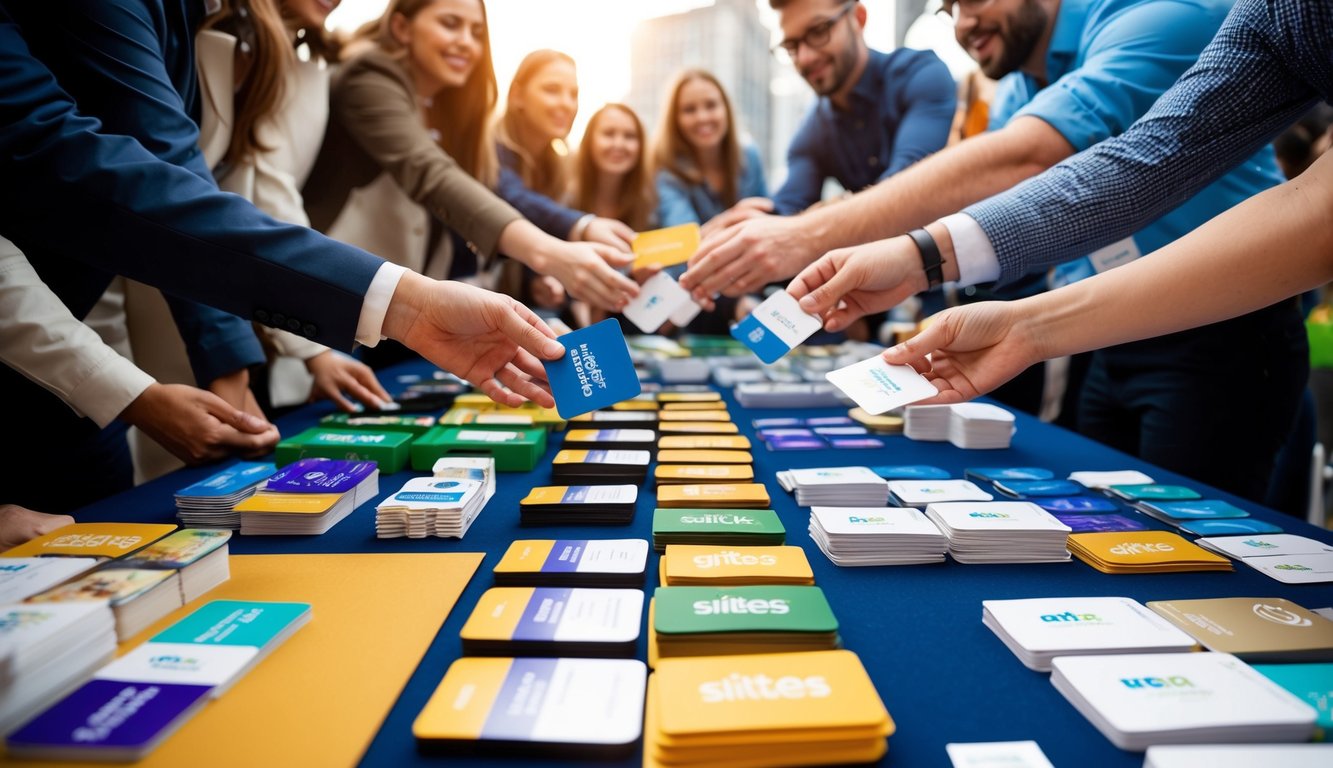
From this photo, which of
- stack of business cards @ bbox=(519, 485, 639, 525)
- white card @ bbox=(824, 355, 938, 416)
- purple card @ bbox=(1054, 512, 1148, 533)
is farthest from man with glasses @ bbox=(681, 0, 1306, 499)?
stack of business cards @ bbox=(519, 485, 639, 525)

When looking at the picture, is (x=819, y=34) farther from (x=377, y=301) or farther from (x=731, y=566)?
(x=731, y=566)

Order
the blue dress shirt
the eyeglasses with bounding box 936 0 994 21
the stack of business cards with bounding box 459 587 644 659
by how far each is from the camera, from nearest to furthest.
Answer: the stack of business cards with bounding box 459 587 644 659
the eyeglasses with bounding box 936 0 994 21
the blue dress shirt

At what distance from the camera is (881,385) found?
4.01 ft

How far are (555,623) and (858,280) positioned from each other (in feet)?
3.28

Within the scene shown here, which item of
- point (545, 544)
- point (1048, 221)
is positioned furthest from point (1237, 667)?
point (1048, 221)

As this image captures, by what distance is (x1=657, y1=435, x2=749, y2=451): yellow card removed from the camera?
153 cm

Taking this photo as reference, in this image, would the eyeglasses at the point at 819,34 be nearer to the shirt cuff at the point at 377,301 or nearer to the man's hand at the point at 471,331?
the man's hand at the point at 471,331

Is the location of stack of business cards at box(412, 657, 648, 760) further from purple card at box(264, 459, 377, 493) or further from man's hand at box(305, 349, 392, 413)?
man's hand at box(305, 349, 392, 413)

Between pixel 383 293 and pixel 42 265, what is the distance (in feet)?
2.46

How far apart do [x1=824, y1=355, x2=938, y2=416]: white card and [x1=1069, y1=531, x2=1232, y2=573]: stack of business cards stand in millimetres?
325

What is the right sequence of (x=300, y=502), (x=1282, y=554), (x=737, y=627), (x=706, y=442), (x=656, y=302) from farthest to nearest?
(x=656, y=302) → (x=706, y=442) → (x=300, y=502) → (x=1282, y=554) → (x=737, y=627)

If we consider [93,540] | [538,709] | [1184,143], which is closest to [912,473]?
[1184,143]

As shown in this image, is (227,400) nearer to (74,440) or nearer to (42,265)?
(74,440)

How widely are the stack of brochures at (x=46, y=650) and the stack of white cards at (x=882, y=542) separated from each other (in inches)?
33.8
